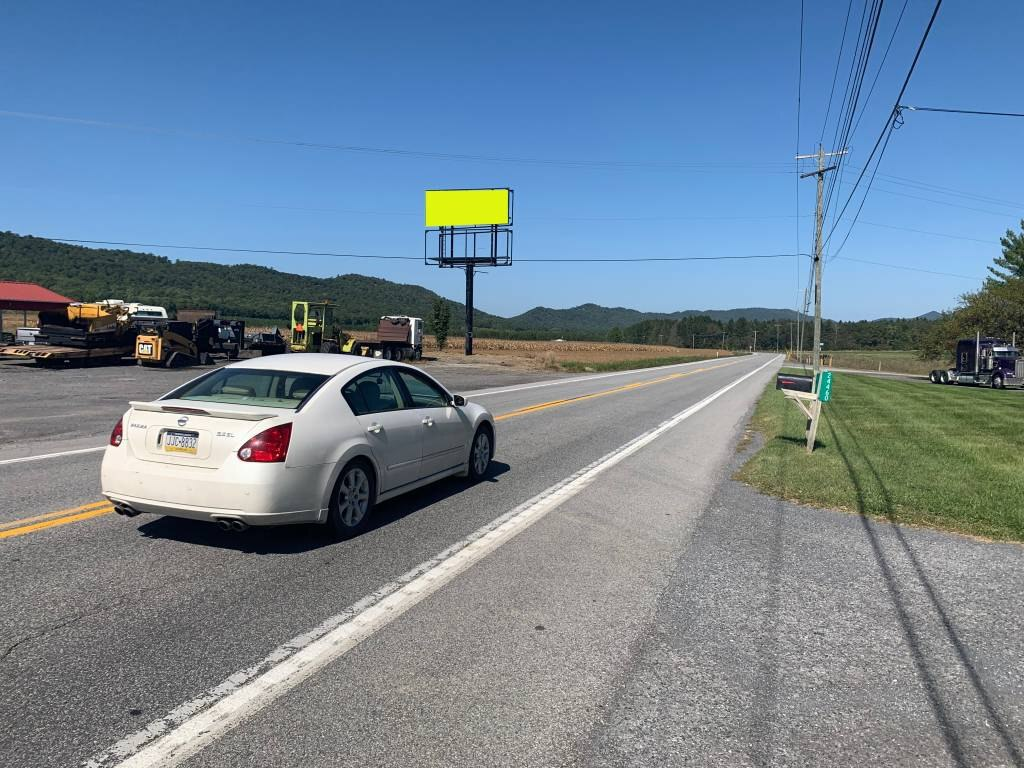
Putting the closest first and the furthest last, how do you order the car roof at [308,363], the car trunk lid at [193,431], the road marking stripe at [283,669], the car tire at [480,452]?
the road marking stripe at [283,669], the car trunk lid at [193,431], the car roof at [308,363], the car tire at [480,452]

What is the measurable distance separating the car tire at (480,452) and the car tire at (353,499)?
2243mm

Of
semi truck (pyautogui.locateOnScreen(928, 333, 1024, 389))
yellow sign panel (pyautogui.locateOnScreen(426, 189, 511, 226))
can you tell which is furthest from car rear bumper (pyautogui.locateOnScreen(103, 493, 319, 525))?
yellow sign panel (pyautogui.locateOnScreen(426, 189, 511, 226))

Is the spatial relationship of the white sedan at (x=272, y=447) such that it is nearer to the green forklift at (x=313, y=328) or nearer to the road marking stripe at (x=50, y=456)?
the road marking stripe at (x=50, y=456)

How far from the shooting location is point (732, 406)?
22734mm

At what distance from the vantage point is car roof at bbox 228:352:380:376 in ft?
21.5

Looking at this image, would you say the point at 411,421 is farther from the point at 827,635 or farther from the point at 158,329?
the point at 158,329

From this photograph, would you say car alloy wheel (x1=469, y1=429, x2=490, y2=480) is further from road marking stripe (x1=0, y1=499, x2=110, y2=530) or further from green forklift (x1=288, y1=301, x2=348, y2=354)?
green forklift (x1=288, y1=301, x2=348, y2=354)

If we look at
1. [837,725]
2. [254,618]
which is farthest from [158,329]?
[837,725]

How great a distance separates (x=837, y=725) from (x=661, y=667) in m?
0.89

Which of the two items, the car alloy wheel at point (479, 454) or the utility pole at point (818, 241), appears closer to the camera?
the car alloy wheel at point (479, 454)

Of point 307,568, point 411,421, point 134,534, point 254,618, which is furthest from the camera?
point 411,421

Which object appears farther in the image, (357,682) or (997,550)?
(997,550)

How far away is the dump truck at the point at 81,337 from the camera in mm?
26750

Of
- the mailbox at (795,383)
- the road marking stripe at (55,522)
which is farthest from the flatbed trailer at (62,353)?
the mailbox at (795,383)
